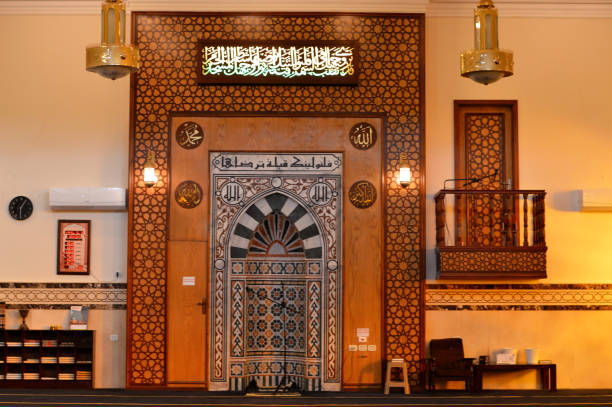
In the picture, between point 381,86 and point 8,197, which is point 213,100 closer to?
point 381,86

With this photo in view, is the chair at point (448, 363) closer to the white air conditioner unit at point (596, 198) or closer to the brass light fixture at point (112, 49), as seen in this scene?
the white air conditioner unit at point (596, 198)

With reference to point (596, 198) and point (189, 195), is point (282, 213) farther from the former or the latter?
point (596, 198)

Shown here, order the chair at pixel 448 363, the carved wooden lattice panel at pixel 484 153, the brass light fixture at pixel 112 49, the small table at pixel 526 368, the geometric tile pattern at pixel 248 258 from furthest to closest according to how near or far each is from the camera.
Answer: the carved wooden lattice panel at pixel 484 153 → the geometric tile pattern at pixel 248 258 → the small table at pixel 526 368 → the chair at pixel 448 363 → the brass light fixture at pixel 112 49

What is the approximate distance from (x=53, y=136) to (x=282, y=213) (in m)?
2.47

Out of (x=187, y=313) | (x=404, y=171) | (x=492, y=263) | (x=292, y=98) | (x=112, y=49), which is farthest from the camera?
(x=292, y=98)

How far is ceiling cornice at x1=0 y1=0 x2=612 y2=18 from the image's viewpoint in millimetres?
7746

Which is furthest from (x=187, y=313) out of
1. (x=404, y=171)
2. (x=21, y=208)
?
(x=404, y=171)

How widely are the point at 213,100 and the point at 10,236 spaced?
2494 mm

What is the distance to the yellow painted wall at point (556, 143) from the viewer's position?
7754 mm

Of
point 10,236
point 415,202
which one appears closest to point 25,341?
point 10,236

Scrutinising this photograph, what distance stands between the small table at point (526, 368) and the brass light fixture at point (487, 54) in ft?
13.5

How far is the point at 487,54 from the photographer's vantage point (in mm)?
4105

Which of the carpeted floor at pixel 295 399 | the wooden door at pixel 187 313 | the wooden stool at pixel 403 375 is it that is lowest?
the carpeted floor at pixel 295 399

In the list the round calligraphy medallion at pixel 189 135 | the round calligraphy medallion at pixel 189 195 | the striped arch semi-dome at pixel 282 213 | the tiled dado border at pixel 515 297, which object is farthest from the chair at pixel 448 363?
the round calligraphy medallion at pixel 189 135
